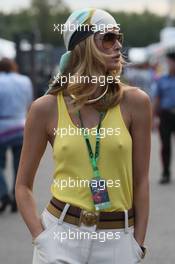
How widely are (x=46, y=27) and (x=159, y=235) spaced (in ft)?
278

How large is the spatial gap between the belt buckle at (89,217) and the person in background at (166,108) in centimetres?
936

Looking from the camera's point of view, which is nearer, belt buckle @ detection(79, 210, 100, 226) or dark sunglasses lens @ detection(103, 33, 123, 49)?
belt buckle @ detection(79, 210, 100, 226)

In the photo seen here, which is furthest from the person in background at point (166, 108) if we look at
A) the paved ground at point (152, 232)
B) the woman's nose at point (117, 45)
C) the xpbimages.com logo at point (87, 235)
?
the xpbimages.com logo at point (87, 235)

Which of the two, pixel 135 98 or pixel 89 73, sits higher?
pixel 89 73

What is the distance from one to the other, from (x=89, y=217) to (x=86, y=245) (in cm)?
11

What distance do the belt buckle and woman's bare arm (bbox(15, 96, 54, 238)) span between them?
0.67 ft

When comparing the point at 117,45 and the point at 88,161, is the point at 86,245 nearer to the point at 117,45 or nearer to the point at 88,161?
the point at 88,161

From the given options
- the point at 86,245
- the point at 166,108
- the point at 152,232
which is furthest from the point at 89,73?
the point at 166,108

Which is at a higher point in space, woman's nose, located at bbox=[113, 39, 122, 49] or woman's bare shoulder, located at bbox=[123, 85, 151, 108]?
woman's nose, located at bbox=[113, 39, 122, 49]

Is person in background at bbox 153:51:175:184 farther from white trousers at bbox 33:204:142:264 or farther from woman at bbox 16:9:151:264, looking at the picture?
white trousers at bbox 33:204:142:264

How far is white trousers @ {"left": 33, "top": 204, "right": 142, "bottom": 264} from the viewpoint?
11.1ft

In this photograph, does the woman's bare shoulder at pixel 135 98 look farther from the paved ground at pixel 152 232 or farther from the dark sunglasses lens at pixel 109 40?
the paved ground at pixel 152 232

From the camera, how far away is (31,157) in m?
3.58

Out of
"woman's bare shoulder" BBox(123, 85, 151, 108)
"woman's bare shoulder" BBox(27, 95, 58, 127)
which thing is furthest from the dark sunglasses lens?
"woman's bare shoulder" BBox(27, 95, 58, 127)
